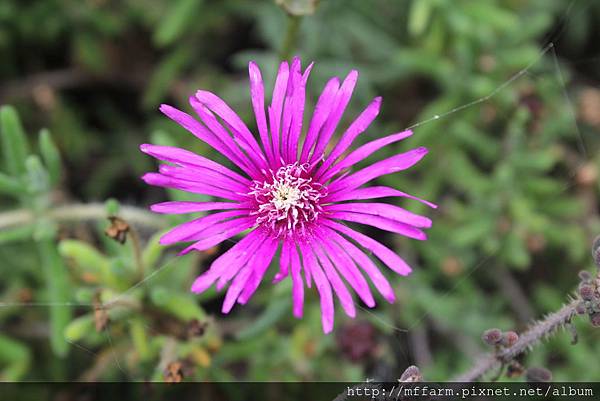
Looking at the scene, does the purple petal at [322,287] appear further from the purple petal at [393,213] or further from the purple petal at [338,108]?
the purple petal at [338,108]

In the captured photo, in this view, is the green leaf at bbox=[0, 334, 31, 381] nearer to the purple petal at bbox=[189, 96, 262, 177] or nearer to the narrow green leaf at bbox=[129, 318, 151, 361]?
the narrow green leaf at bbox=[129, 318, 151, 361]

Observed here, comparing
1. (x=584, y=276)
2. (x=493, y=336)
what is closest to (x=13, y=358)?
(x=493, y=336)

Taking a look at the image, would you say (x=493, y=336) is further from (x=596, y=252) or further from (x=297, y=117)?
Result: (x=297, y=117)

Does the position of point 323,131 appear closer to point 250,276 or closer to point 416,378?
point 250,276

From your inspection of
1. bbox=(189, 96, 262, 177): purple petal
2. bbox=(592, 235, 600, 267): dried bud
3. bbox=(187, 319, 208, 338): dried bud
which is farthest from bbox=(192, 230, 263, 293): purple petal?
bbox=(592, 235, 600, 267): dried bud

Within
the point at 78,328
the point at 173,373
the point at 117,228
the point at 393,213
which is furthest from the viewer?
the point at 78,328

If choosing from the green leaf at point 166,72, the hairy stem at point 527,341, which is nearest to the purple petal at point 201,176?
the hairy stem at point 527,341

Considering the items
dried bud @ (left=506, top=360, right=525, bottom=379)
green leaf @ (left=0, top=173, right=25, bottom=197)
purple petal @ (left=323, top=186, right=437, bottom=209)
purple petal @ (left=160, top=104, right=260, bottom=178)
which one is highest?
green leaf @ (left=0, top=173, right=25, bottom=197)
